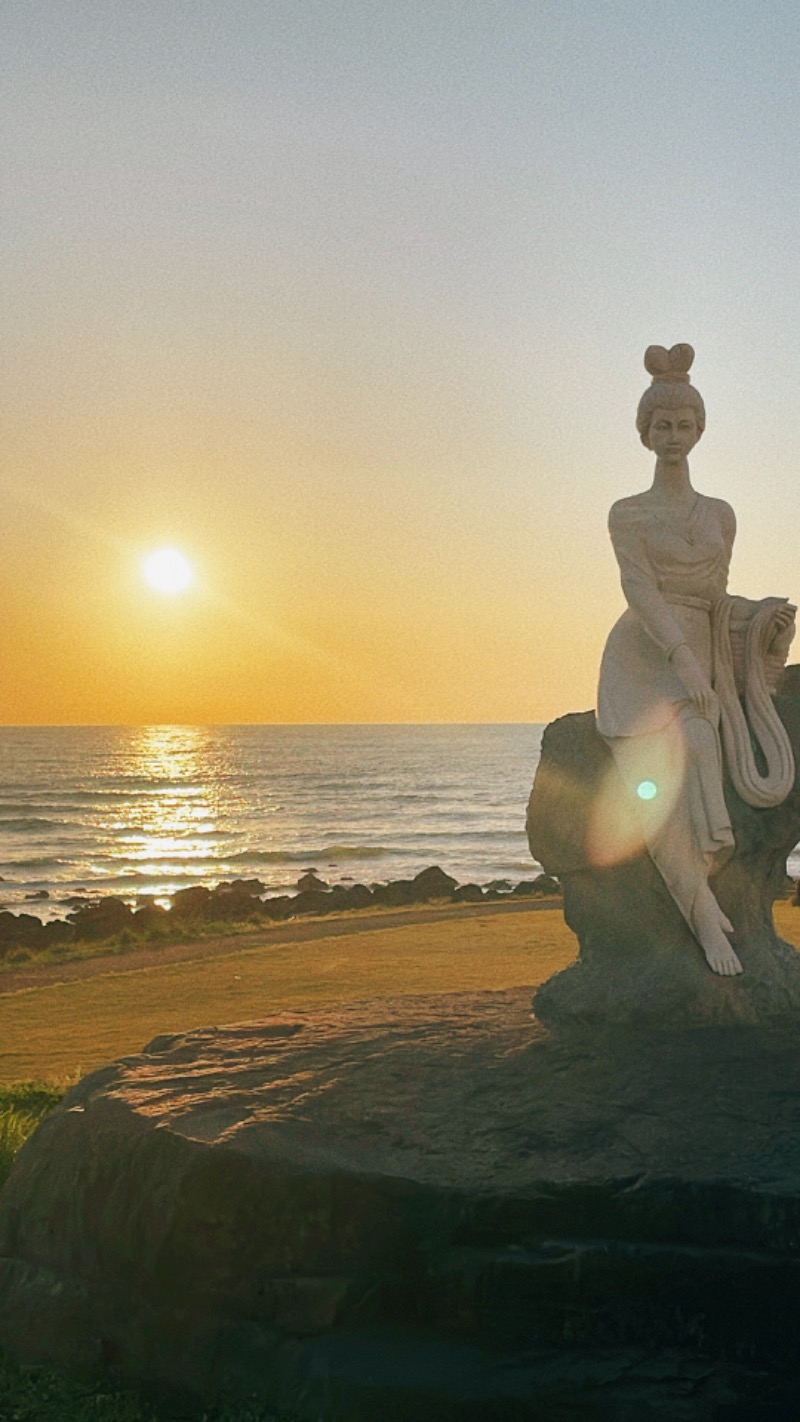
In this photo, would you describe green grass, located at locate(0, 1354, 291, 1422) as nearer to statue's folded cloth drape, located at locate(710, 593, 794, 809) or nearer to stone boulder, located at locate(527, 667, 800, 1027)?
stone boulder, located at locate(527, 667, 800, 1027)

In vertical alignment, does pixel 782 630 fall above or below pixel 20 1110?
above

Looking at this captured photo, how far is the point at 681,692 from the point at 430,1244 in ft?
11.7

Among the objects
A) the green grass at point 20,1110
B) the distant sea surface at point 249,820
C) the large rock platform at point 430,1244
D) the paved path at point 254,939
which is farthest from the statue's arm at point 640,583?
→ the distant sea surface at point 249,820

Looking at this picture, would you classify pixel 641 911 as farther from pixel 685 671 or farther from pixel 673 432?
pixel 673 432

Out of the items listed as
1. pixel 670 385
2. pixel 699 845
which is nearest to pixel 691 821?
pixel 699 845

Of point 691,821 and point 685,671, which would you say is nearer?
point 691,821

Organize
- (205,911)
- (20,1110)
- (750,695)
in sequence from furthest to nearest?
(205,911) < (20,1110) < (750,695)

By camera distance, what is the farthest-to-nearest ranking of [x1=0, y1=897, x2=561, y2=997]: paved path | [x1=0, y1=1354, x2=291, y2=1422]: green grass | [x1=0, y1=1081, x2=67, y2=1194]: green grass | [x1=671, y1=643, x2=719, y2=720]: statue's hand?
[x1=0, y1=897, x2=561, y2=997]: paved path → [x1=0, y1=1081, x2=67, y2=1194]: green grass → [x1=671, y1=643, x2=719, y2=720]: statue's hand → [x1=0, y1=1354, x2=291, y2=1422]: green grass

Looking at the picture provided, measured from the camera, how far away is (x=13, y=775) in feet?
331

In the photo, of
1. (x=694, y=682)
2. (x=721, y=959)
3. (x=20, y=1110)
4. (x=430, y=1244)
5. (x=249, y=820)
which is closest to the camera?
(x=430, y=1244)

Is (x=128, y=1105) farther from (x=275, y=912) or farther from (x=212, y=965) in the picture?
(x=275, y=912)

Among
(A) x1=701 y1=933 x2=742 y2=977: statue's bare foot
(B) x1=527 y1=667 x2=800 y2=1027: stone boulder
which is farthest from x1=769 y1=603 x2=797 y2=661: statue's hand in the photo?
(A) x1=701 y1=933 x2=742 y2=977: statue's bare foot

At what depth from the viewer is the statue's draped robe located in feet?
25.6

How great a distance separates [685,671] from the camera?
795cm
